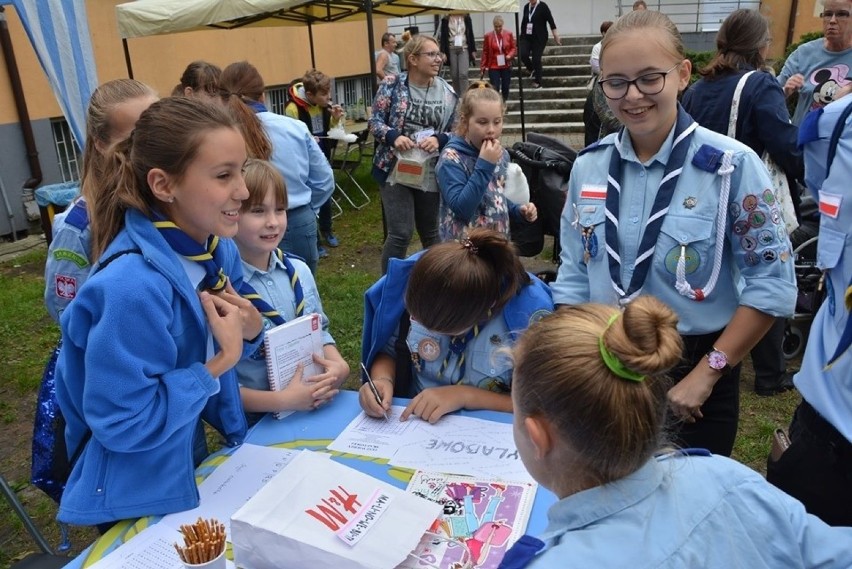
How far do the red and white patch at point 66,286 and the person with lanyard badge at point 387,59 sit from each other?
8584 mm

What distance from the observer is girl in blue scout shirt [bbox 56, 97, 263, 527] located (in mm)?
1424

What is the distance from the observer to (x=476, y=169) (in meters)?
3.43

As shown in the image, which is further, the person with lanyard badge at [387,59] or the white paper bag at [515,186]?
the person with lanyard badge at [387,59]

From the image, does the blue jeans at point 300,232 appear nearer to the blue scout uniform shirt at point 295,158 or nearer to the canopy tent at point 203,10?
the blue scout uniform shirt at point 295,158

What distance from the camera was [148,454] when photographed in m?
1.53

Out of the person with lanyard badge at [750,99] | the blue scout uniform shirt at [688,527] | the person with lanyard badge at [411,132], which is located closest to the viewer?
the blue scout uniform shirt at [688,527]

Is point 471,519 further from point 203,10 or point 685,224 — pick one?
point 203,10

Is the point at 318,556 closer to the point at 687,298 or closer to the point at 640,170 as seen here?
the point at 687,298

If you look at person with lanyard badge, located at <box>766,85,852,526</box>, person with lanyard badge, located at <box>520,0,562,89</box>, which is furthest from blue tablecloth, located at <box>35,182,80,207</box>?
person with lanyard badge, located at <box>520,0,562,89</box>

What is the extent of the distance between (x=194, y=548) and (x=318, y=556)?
0.23 m

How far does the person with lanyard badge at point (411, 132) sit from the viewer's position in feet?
14.5

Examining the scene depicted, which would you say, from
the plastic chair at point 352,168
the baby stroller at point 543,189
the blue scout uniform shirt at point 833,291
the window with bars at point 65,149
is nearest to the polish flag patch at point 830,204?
the blue scout uniform shirt at point 833,291

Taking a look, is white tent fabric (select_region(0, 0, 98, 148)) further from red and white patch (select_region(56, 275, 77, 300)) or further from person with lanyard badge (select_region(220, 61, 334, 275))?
red and white patch (select_region(56, 275, 77, 300))

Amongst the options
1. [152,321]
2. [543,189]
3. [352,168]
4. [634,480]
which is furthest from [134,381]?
[352,168]
